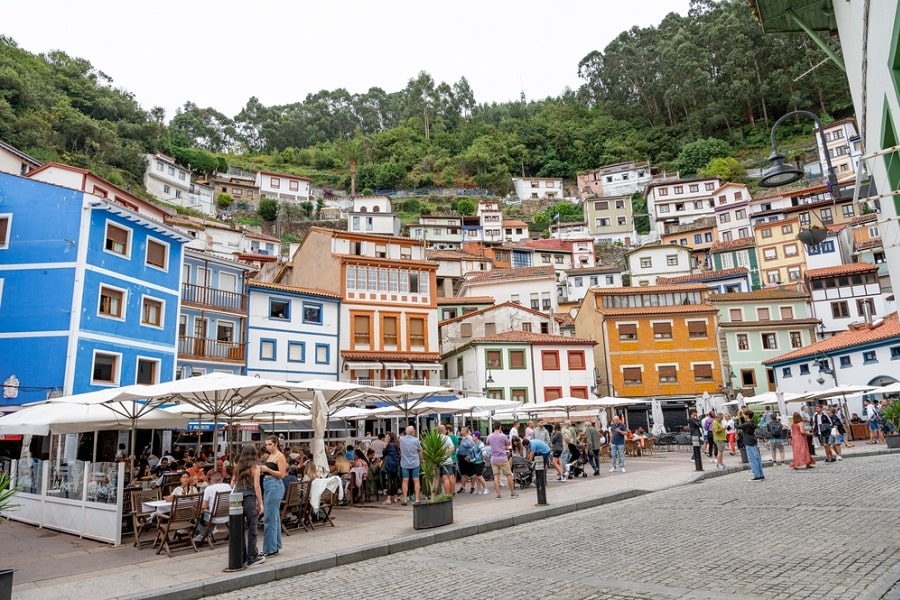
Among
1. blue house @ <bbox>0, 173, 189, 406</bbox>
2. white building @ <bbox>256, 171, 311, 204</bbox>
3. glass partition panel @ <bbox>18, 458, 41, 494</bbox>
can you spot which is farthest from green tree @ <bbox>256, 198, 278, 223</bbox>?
glass partition panel @ <bbox>18, 458, 41, 494</bbox>

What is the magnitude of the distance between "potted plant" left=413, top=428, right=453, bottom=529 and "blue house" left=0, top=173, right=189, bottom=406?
16.9m

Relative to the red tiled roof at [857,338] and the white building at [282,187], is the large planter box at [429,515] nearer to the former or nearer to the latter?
the red tiled roof at [857,338]

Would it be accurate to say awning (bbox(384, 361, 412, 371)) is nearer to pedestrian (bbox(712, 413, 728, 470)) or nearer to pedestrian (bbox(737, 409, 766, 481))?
pedestrian (bbox(712, 413, 728, 470))

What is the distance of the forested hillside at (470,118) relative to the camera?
74562mm

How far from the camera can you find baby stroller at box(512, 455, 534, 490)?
56.6 feet

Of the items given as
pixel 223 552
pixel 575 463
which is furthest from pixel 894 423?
pixel 223 552

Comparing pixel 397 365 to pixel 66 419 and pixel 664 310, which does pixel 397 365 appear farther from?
pixel 66 419

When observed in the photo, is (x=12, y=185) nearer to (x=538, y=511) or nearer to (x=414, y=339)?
(x=414, y=339)

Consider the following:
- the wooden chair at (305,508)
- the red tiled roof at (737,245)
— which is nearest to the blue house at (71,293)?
the wooden chair at (305,508)

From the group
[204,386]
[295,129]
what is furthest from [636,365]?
[295,129]

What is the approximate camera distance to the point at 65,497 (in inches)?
489

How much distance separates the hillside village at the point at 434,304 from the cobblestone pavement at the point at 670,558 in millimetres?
4284

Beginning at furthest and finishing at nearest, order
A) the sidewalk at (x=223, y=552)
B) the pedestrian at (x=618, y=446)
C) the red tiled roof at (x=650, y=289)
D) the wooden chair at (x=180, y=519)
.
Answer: the red tiled roof at (x=650, y=289)
the pedestrian at (x=618, y=446)
the wooden chair at (x=180, y=519)
the sidewalk at (x=223, y=552)

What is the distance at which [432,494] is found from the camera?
1139 centimetres
